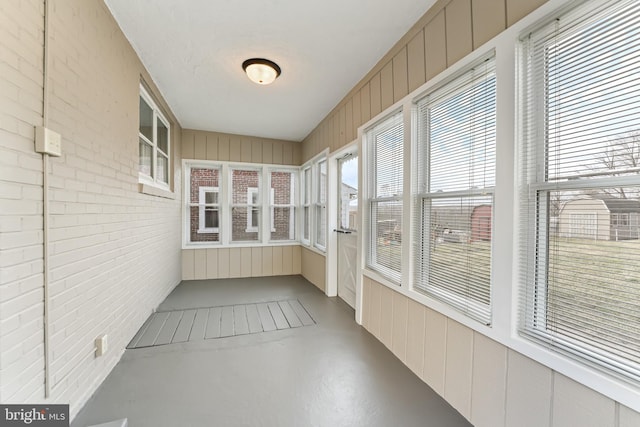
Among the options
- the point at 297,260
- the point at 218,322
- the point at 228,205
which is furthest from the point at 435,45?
the point at 297,260

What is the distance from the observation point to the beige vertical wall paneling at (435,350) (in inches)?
70.0

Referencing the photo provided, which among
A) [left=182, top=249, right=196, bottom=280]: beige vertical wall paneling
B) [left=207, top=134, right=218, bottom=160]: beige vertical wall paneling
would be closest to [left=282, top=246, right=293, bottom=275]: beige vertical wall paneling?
[left=182, top=249, right=196, bottom=280]: beige vertical wall paneling

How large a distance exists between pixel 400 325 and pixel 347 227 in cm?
170

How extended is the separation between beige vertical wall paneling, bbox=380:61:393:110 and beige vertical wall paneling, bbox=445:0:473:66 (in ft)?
→ 2.16

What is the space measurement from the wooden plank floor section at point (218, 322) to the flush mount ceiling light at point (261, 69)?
2.57m

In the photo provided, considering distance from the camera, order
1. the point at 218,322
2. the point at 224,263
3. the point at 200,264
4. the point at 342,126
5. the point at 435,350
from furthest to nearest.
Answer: the point at 224,263 < the point at 200,264 < the point at 342,126 < the point at 218,322 < the point at 435,350

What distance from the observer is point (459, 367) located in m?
1.64

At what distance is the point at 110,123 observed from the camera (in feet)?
6.72

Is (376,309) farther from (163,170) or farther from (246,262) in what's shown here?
(163,170)

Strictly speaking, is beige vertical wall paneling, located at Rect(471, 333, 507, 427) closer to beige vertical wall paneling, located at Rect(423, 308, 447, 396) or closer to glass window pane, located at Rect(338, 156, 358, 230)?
beige vertical wall paneling, located at Rect(423, 308, 447, 396)

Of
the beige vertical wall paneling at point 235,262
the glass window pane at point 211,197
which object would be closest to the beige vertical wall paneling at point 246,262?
the beige vertical wall paneling at point 235,262

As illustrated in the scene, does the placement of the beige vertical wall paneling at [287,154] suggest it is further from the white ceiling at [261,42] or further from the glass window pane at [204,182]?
the white ceiling at [261,42]

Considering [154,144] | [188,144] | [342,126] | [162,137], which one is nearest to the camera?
[154,144]

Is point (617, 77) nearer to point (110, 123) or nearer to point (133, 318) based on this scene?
point (110, 123)
